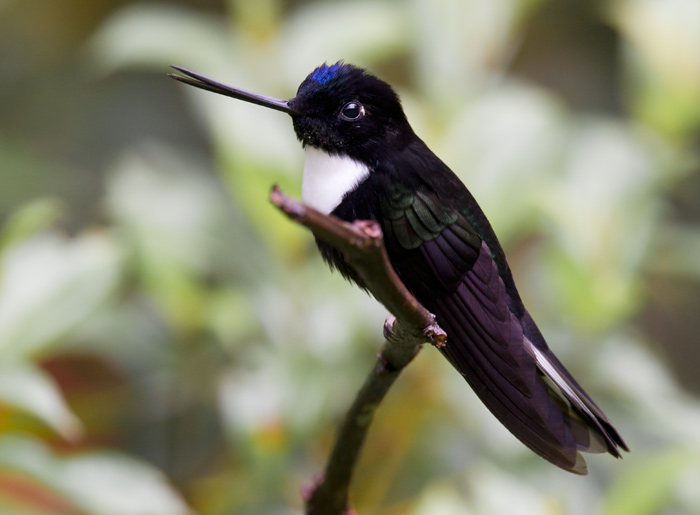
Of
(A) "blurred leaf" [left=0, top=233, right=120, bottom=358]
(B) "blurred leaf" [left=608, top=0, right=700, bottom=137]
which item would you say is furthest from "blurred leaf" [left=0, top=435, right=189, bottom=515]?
(B) "blurred leaf" [left=608, top=0, right=700, bottom=137]

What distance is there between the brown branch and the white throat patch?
0.21 metres

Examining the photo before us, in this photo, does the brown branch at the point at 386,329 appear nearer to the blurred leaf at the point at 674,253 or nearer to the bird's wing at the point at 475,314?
the bird's wing at the point at 475,314

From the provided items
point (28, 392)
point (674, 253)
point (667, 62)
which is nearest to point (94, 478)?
point (28, 392)

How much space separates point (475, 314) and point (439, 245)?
0.11 meters

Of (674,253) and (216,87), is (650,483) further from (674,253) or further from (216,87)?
(216,87)

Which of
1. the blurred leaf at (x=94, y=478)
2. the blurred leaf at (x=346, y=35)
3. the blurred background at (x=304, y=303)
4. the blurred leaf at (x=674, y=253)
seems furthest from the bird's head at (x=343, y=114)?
the blurred leaf at (x=674, y=253)

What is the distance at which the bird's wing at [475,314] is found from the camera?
123 cm

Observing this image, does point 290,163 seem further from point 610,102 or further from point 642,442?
point 610,102

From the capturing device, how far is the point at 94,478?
179 cm

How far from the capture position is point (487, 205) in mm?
2062

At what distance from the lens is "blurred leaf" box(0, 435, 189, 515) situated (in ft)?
5.60

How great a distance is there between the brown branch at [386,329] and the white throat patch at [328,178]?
21cm

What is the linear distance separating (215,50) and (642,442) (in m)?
1.55

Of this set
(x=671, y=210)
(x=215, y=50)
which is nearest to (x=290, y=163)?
(x=215, y=50)
